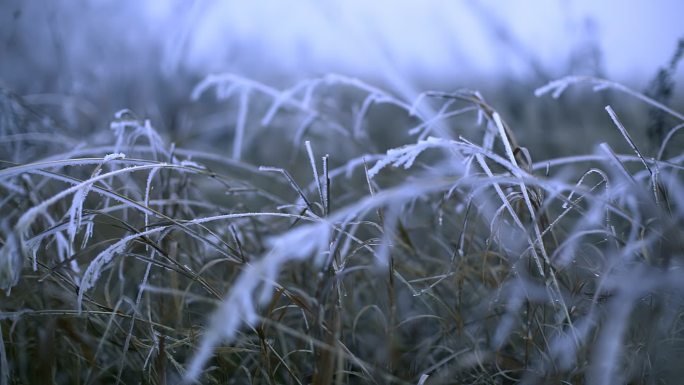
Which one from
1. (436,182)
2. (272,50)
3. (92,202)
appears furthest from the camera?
(272,50)

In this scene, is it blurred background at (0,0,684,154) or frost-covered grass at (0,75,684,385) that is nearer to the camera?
frost-covered grass at (0,75,684,385)

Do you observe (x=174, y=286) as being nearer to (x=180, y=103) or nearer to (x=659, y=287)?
(x=659, y=287)

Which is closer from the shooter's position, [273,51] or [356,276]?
[356,276]

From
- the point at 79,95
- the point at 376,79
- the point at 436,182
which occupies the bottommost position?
the point at 376,79

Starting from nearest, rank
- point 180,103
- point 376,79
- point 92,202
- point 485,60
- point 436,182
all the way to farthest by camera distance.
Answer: point 436,182
point 92,202
point 485,60
point 180,103
point 376,79

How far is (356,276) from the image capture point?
1052mm

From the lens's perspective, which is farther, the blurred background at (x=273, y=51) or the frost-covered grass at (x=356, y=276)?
the blurred background at (x=273, y=51)

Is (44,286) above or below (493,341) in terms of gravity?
above

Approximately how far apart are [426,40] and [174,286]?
1.22 m

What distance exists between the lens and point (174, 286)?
88 centimetres

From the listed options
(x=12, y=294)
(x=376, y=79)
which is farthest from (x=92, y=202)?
(x=376, y=79)

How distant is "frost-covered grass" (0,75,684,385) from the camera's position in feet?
2.10

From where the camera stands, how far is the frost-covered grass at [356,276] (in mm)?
641

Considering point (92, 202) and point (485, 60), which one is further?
point (485, 60)
